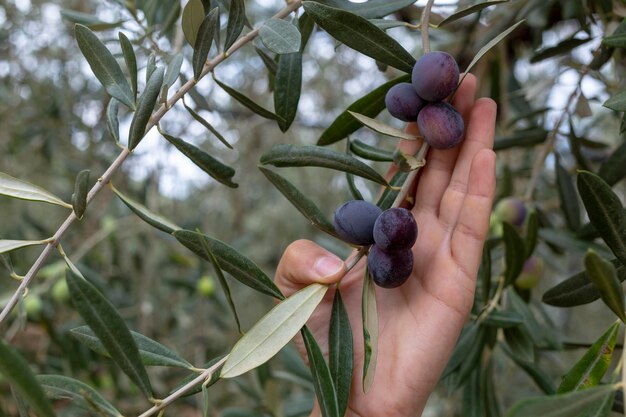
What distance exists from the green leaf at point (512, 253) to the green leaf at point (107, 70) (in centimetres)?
63

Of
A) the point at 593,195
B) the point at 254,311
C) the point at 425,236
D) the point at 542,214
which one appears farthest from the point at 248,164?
the point at 593,195

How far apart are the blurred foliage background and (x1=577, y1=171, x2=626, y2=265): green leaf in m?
0.50

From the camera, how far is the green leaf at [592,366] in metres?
0.63

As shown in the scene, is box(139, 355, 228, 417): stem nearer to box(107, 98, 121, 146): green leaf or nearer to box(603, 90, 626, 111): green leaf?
box(107, 98, 121, 146): green leaf

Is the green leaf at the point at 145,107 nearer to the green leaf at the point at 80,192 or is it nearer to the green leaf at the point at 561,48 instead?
the green leaf at the point at 80,192

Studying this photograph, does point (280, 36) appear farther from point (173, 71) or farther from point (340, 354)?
point (340, 354)

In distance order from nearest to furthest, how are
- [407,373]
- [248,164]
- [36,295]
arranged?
[407,373], [36,295], [248,164]

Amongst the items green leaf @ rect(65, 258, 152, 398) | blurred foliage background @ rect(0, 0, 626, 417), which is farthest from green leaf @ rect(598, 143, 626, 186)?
green leaf @ rect(65, 258, 152, 398)

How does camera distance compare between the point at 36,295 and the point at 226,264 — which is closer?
the point at 226,264

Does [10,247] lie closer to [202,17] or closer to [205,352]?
[202,17]

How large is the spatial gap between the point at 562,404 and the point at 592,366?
14cm

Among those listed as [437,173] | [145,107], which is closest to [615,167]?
[437,173]

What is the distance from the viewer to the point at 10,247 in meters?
0.72

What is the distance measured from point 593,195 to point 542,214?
847 mm
